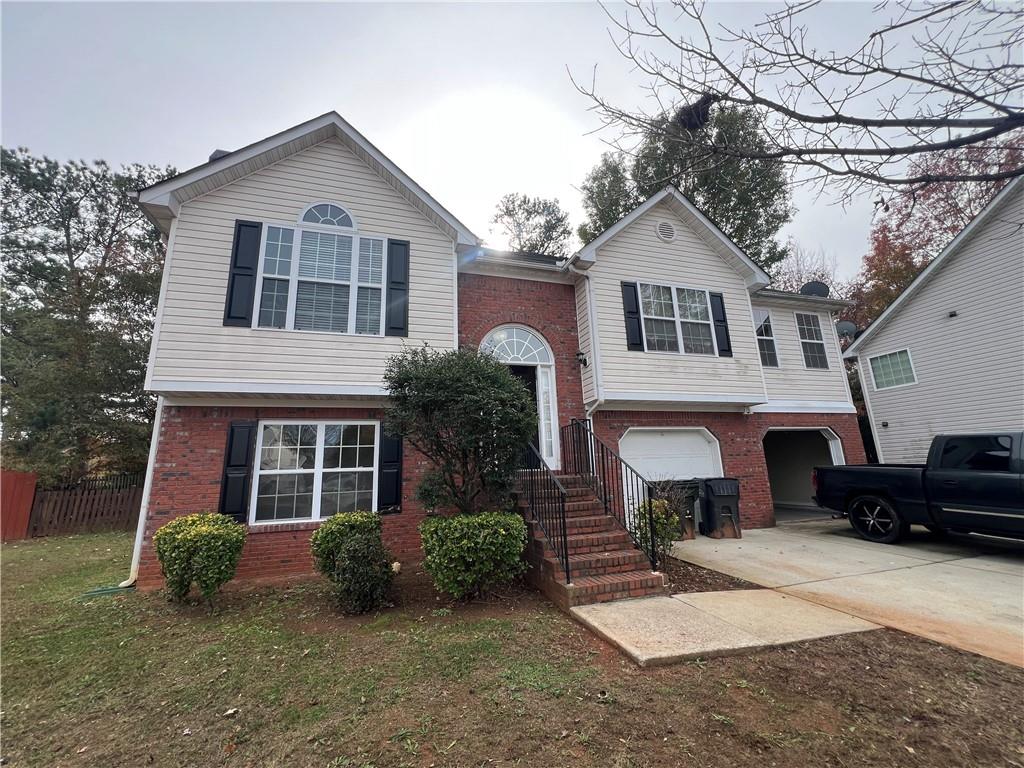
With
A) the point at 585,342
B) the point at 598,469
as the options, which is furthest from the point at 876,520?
the point at 585,342

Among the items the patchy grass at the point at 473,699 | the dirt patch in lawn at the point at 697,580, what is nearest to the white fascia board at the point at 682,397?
the dirt patch in lawn at the point at 697,580

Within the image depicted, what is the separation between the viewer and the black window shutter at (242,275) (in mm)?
6725

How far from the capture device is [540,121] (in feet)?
13.2

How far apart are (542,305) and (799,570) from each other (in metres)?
Answer: 6.44

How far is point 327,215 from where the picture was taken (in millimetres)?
7625

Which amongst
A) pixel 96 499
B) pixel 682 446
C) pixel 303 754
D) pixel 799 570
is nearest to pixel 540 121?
pixel 303 754

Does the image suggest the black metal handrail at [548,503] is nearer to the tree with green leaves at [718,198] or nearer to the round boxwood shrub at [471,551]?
the round boxwood shrub at [471,551]

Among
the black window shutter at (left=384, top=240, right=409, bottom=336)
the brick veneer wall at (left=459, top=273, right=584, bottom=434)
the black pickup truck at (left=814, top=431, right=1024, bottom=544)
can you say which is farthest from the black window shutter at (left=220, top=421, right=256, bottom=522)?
the black pickup truck at (left=814, top=431, right=1024, bottom=544)

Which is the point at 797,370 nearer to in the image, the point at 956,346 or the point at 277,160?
the point at 956,346

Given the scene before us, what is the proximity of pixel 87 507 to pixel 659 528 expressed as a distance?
1609cm

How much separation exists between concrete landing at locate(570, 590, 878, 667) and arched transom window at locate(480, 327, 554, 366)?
16.9ft

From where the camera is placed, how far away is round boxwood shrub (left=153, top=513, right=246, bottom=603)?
16.5 feet

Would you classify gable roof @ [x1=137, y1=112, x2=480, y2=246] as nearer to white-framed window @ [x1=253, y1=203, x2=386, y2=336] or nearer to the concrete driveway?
white-framed window @ [x1=253, y1=203, x2=386, y2=336]

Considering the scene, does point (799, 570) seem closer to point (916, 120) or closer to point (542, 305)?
point (916, 120)
